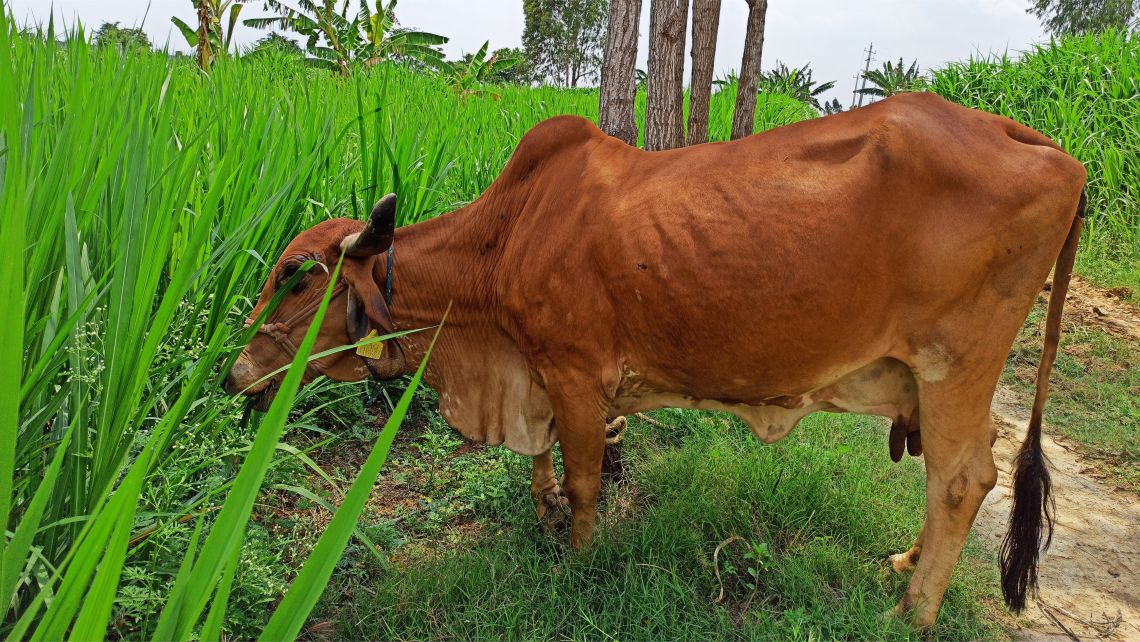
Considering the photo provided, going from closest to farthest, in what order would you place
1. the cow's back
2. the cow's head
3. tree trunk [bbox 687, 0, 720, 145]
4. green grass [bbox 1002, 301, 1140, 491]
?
the cow's back → the cow's head → green grass [bbox 1002, 301, 1140, 491] → tree trunk [bbox 687, 0, 720, 145]

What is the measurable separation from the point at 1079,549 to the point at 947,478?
1.14 m

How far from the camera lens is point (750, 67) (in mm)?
6602

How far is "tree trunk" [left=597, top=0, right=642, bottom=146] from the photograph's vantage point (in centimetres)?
446

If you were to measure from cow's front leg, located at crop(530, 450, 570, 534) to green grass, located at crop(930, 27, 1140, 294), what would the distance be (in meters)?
5.17

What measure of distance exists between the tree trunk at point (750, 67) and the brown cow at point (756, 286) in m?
4.08

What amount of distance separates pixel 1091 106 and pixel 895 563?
7177 millimetres

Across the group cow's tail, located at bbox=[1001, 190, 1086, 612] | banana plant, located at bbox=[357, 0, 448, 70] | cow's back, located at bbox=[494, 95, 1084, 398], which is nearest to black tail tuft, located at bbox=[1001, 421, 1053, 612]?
cow's tail, located at bbox=[1001, 190, 1086, 612]

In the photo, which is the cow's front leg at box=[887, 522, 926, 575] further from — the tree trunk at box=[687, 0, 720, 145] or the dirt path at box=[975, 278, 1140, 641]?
the tree trunk at box=[687, 0, 720, 145]

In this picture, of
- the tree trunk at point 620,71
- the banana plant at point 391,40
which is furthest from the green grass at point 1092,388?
the banana plant at point 391,40

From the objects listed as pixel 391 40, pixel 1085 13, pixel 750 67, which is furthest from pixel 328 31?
pixel 1085 13

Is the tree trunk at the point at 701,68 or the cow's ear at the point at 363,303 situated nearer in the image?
the cow's ear at the point at 363,303

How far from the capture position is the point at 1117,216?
22.5ft

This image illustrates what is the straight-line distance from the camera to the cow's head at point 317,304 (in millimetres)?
2674

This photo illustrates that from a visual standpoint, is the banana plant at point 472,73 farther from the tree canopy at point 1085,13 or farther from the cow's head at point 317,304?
the tree canopy at point 1085,13
